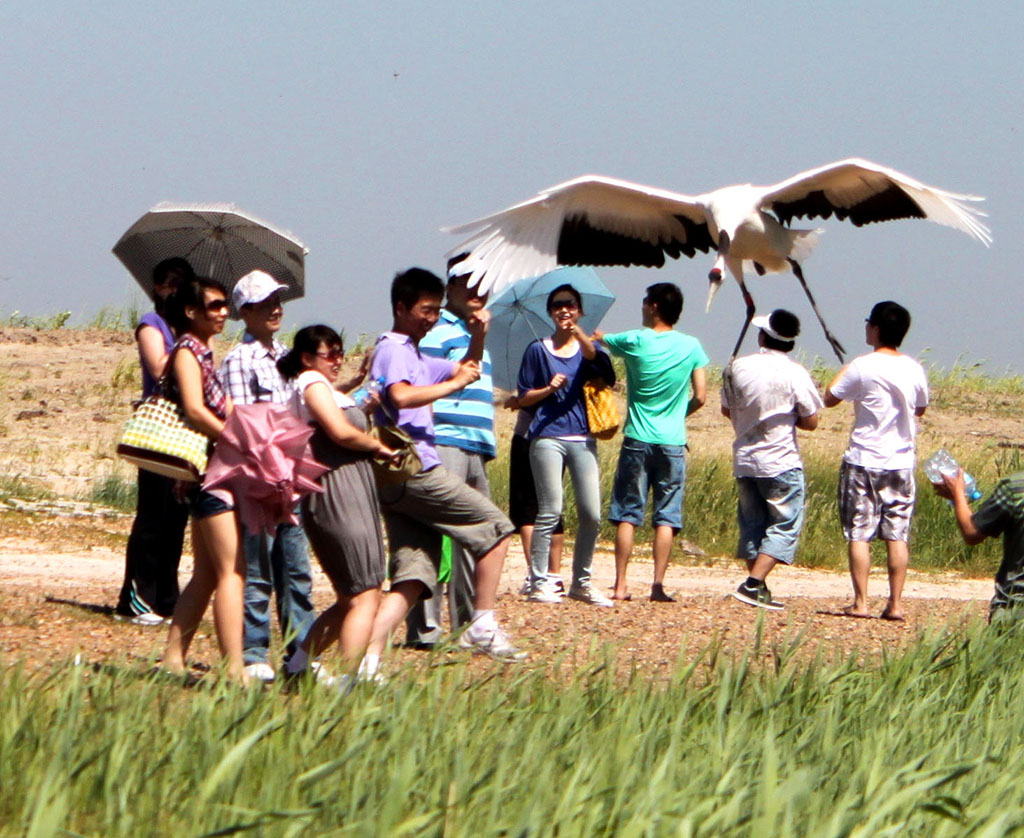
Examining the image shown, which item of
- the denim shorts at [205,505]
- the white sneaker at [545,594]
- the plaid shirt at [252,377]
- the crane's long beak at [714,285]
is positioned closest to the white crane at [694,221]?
the crane's long beak at [714,285]

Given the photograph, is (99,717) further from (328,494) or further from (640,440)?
(640,440)

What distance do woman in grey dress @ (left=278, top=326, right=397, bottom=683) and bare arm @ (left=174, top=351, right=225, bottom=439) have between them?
0.27 metres

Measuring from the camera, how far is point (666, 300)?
27.1ft

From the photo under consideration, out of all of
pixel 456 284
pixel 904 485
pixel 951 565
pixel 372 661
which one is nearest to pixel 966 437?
pixel 951 565

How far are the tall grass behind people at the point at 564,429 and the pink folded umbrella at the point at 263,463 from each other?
294 cm

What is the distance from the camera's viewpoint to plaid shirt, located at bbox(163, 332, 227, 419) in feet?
16.9

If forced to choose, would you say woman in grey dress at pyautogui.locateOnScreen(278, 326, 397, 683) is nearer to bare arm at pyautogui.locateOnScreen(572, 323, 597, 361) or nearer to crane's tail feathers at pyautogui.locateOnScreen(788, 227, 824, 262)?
bare arm at pyautogui.locateOnScreen(572, 323, 597, 361)

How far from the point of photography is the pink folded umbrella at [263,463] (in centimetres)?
494

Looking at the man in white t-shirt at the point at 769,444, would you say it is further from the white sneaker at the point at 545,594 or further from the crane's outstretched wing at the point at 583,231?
the crane's outstretched wing at the point at 583,231

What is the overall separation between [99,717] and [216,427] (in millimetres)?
1649

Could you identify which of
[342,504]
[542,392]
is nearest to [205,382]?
[342,504]

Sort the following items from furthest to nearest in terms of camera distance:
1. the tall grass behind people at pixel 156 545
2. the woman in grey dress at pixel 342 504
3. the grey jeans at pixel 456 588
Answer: the tall grass behind people at pixel 156 545 → the grey jeans at pixel 456 588 → the woman in grey dress at pixel 342 504

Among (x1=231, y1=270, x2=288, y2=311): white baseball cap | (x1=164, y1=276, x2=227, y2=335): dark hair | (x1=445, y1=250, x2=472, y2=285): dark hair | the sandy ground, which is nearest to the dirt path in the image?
the sandy ground

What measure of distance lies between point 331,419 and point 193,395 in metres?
0.45
